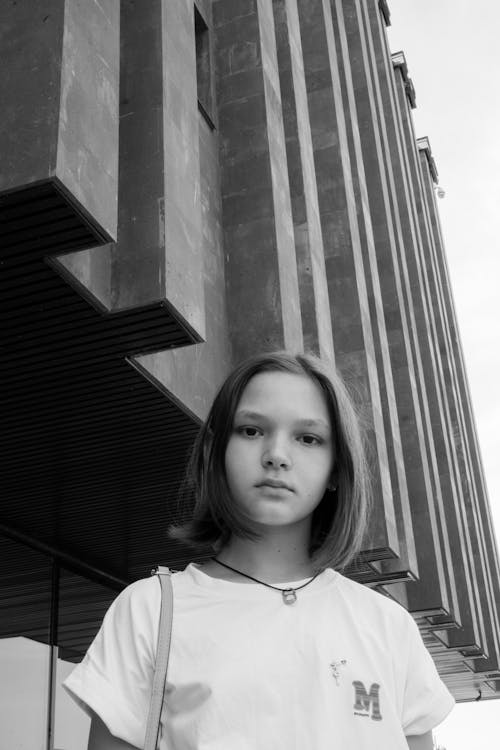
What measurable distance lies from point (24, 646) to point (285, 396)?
974 cm

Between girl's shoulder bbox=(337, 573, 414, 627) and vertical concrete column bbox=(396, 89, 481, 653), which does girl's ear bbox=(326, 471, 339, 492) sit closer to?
girl's shoulder bbox=(337, 573, 414, 627)

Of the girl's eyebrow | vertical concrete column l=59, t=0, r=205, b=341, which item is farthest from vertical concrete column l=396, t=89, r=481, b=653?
the girl's eyebrow

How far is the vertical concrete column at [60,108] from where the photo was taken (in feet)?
17.4

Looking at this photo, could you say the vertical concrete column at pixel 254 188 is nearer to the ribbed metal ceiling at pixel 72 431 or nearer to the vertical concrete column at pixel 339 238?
the ribbed metal ceiling at pixel 72 431

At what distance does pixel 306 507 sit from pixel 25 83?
422 centimetres

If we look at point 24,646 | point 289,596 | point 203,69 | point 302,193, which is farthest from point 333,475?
point 302,193

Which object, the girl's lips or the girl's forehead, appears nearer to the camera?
the girl's lips

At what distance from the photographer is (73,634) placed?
40.7ft

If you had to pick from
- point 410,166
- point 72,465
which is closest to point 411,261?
point 410,166

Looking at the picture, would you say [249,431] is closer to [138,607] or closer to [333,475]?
[333,475]

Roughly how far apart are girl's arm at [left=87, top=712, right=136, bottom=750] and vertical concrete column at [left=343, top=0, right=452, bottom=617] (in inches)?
584

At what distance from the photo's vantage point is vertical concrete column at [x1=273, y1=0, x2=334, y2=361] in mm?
12551

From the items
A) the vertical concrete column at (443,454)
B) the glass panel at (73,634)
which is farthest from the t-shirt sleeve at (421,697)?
the vertical concrete column at (443,454)

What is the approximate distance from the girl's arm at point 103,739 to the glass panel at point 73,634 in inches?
388
